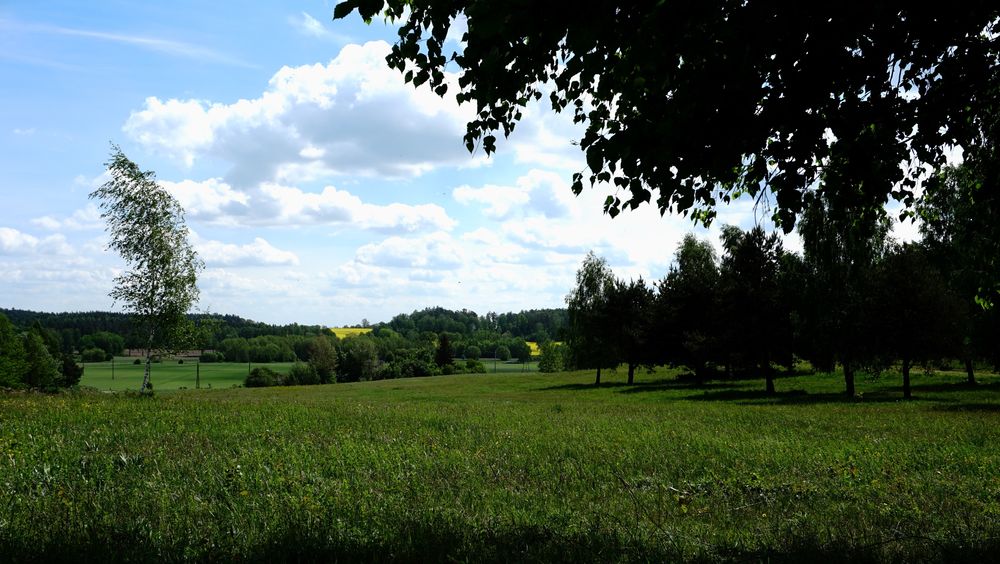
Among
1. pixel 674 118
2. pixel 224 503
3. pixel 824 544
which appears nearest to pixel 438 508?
pixel 224 503

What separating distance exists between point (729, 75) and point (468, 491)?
5.80 metres

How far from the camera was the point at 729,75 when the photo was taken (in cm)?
628

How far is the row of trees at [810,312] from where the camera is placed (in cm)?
3669

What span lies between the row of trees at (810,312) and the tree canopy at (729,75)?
A: 63.0 ft

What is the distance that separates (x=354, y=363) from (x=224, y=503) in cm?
11284

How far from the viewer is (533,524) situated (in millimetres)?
7145

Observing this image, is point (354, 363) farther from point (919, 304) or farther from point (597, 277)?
point (919, 304)

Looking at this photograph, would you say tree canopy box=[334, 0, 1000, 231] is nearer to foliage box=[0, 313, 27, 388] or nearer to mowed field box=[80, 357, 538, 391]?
foliage box=[0, 313, 27, 388]

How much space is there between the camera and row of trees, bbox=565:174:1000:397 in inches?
1444

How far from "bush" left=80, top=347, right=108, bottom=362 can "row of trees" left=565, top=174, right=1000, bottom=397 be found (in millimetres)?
125800

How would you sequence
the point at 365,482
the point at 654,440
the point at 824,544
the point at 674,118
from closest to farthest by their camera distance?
the point at 674,118 < the point at 824,544 < the point at 365,482 < the point at 654,440

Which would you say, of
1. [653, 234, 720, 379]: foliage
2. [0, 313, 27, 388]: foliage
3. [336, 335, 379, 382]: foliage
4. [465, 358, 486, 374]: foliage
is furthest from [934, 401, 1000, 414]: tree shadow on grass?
[465, 358, 486, 374]: foliage

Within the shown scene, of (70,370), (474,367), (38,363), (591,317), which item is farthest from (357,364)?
(591,317)

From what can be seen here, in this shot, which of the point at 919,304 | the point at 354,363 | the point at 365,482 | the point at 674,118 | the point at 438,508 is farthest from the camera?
the point at 354,363
